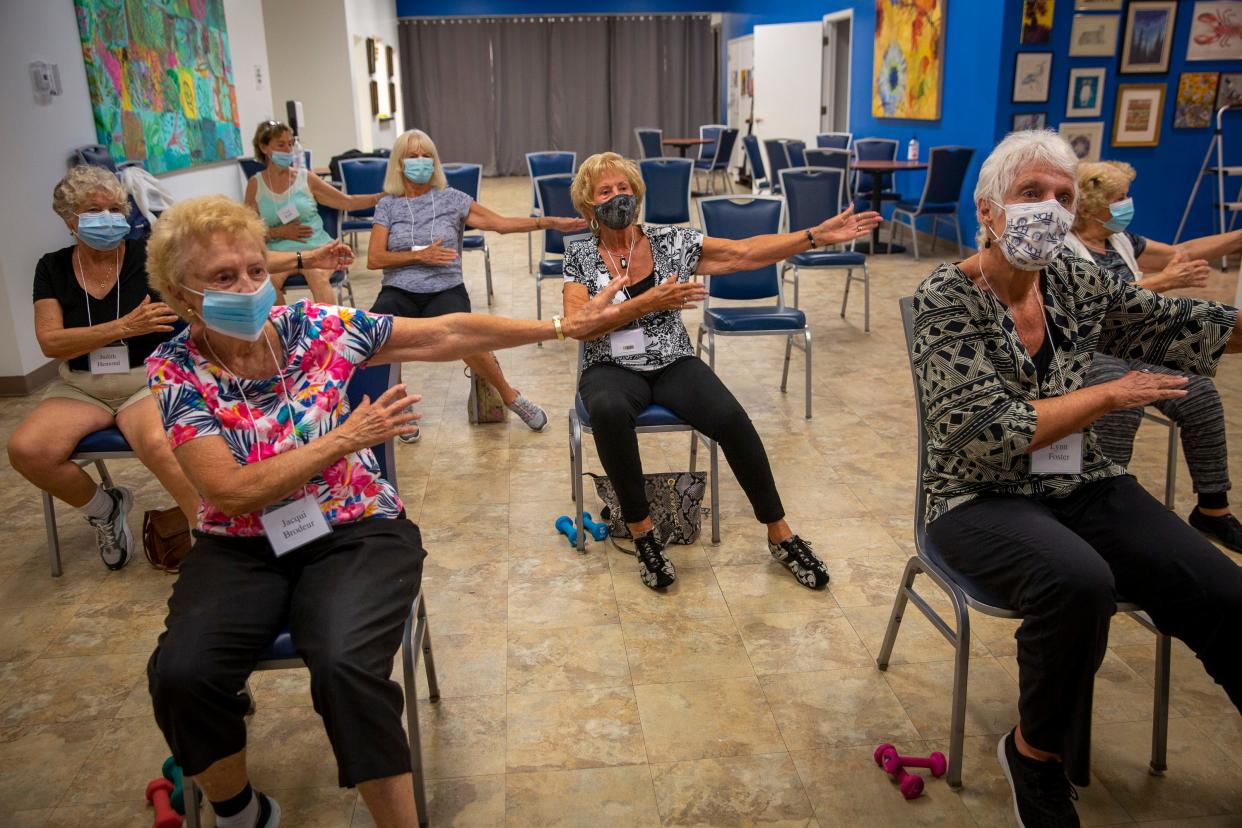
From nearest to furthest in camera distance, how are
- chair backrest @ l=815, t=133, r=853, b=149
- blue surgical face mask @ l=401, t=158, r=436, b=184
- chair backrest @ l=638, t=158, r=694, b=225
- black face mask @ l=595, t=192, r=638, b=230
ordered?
black face mask @ l=595, t=192, r=638, b=230 → blue surgical face mask @ l=401, t=158, r=436, b=184 → chair backrest @ l=638, t=158, r=694, b=225 → chair backrest @ l=815, t=133, r=853, b=149

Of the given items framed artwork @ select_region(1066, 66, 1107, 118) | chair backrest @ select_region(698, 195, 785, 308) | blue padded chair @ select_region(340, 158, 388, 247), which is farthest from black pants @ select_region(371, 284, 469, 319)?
framed artwork @ select_region(1066, 66, 1107, 118)

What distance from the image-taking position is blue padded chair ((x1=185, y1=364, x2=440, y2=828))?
1719mm

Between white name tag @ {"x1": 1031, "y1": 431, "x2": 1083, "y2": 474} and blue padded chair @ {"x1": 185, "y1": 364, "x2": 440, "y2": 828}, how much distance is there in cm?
131

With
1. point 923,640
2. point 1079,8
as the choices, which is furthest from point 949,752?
point 1079,8

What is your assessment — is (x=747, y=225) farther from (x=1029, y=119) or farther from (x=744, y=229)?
(x=1029, y=119)

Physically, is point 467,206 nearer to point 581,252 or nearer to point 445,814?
point 581,252

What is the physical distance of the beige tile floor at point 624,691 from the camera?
6.41 feet

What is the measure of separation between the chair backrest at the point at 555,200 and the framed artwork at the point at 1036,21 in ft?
14.8

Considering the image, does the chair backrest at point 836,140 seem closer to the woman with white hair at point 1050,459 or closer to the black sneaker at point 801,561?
the black sneaker at point 801,561

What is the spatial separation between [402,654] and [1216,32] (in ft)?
29.1

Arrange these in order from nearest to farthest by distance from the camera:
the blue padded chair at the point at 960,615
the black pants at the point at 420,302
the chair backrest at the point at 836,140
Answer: the blue padded chair at the point at 960,615
the black pants at the point at 420,302
the chair backrest at the point at 836,140

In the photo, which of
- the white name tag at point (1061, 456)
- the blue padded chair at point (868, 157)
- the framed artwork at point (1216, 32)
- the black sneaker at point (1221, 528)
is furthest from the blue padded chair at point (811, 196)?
the framed artwork at point (1216, 32)

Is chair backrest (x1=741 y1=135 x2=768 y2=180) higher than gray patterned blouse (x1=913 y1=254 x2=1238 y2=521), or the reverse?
chair backrest (x1=741 y1=135 x2=768 y2=180)

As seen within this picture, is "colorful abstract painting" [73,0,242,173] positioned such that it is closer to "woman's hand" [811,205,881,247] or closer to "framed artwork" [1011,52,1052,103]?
"woman's hand" [811,205,881,247]
